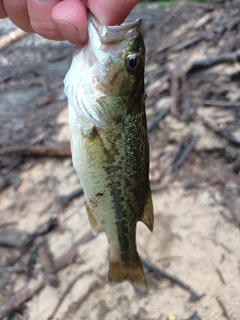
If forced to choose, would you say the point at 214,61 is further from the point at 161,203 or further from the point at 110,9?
the point at 110,9

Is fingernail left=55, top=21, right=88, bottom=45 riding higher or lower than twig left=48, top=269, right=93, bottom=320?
higher

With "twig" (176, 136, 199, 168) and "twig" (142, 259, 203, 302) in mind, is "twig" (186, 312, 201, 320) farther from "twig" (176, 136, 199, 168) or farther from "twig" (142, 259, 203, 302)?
"twig" (176, 136, 199, 168)

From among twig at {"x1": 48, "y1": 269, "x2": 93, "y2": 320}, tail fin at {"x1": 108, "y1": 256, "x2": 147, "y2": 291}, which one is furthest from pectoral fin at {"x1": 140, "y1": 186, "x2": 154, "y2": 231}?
twig at {"x1": 48, "y1": 269, "x2": 93, "y2": 320}

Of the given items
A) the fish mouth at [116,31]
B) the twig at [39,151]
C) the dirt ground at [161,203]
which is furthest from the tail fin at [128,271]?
the twig at [39,151]

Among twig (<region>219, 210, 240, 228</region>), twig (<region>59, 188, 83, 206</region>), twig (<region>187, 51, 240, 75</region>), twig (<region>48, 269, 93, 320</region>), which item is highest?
twig (<region>48, 269, 93, 320</region>)

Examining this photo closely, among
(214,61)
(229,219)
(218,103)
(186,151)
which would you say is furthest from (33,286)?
(214,61)

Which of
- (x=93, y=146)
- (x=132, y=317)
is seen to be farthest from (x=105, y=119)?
(x=132, y=317)
